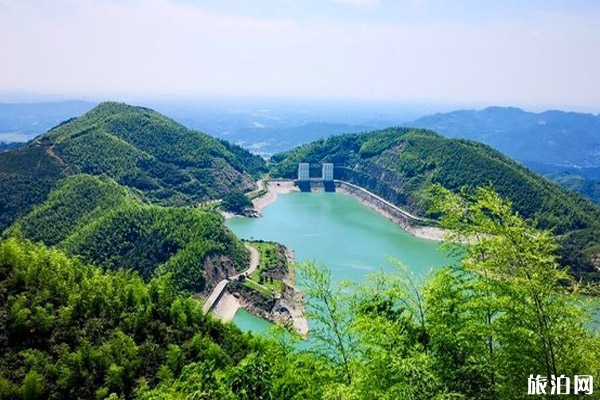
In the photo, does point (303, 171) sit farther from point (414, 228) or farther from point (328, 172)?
point (414, 228)

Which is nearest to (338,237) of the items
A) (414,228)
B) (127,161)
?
(414,228)

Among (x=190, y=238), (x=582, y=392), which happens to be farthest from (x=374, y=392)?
(x=190, y=238)

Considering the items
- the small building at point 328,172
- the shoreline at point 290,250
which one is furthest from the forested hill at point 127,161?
the small building at point 328,172

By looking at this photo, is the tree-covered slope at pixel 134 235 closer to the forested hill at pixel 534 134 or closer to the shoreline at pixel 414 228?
the shoreline at pixel 414 228

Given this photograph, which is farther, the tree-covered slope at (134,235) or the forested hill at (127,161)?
the forested hill at (127,161)

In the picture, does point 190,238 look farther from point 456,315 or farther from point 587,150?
point 587,150

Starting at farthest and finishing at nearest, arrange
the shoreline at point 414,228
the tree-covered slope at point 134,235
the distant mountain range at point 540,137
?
1. the distant mountain range at point 540,137
2. the shoreline at point 414,228
3. the tree-covered slope at point 134,235
